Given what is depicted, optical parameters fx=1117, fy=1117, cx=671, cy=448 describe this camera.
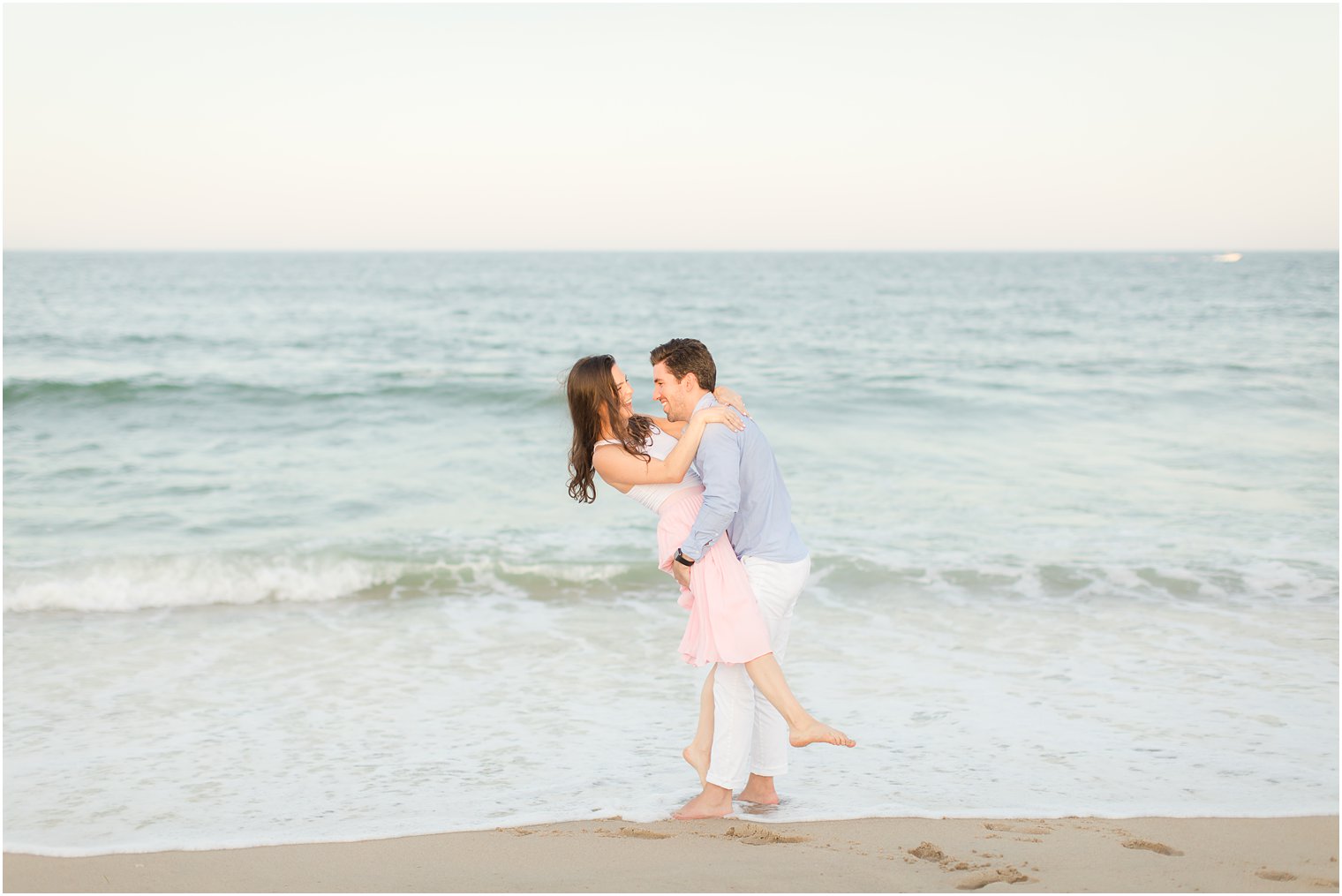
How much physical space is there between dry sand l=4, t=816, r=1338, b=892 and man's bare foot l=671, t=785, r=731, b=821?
5 cm

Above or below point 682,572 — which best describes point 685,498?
above

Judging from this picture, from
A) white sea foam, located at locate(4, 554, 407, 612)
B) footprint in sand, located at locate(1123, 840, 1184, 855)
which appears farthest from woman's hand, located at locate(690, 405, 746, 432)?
white sea foam, located at locate(4, 554, 407, 612)

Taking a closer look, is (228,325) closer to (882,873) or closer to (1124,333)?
(1124,333)

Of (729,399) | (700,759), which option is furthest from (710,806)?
(729,399)

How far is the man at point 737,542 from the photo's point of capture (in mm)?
3965

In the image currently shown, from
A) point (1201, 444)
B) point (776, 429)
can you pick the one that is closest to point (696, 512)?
point (776, 429)

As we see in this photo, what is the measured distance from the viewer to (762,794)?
439 centimetres

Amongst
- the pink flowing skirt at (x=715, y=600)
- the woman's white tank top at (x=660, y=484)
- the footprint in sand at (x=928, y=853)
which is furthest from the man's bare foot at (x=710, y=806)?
the woman's white tank top at (x=660, y=484)

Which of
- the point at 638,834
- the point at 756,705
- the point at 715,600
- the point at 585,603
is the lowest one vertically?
the point at 585,603

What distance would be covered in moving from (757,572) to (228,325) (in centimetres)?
2795

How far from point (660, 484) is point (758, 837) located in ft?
4.32

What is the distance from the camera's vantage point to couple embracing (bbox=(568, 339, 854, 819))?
3.99 m

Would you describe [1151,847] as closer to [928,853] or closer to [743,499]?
[928,853]

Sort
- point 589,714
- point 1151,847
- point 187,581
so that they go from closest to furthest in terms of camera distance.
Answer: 1. point 1151,847
2. point 589,714
3. point 187,581
